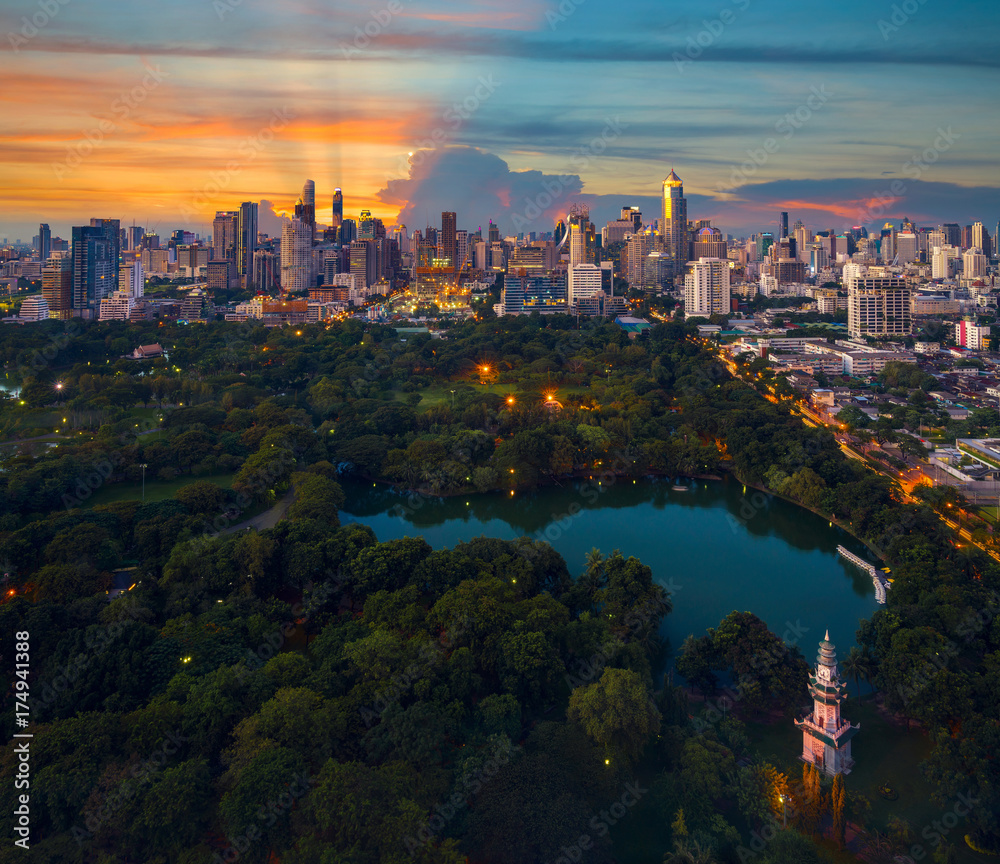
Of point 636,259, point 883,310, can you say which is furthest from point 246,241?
point 883,310

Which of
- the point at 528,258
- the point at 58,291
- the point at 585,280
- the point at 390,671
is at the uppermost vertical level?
the point at 528,258

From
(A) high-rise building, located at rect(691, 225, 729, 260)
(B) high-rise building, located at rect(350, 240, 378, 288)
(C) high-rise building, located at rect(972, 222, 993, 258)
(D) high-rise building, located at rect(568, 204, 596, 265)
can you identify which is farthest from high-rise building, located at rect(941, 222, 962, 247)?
(B) high-rise building, located at rect(350, 240, 378, 288)

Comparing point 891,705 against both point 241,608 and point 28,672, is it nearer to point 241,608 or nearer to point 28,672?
point 241,608

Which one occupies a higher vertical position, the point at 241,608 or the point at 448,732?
the point at 241,608

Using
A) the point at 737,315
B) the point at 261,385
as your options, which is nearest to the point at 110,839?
the point at 261,385

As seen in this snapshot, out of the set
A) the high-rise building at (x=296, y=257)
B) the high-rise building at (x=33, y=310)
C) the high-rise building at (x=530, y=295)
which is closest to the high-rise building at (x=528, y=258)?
the high-rise building at (x=530, y=295)

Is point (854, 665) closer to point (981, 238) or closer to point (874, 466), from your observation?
point (874, 466)
